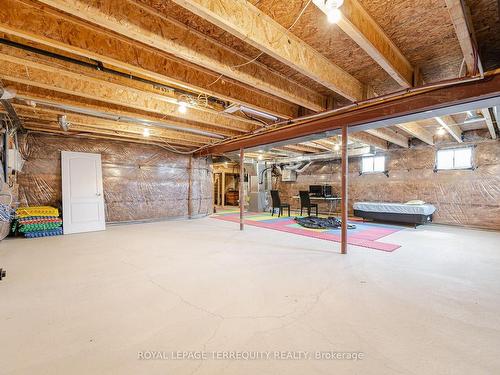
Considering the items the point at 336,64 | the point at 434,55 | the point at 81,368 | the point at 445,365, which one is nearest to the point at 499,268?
the point at 445,365

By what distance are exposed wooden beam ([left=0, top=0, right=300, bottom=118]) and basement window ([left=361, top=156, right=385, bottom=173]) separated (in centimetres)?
609

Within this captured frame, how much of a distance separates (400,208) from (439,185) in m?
1.42

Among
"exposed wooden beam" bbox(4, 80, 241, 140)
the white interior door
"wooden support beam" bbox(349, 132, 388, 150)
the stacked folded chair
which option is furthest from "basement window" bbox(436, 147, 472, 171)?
the stacked folded chair

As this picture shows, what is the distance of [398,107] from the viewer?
293cm

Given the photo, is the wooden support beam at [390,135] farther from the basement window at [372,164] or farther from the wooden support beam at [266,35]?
the wooden support beam at [266,35]

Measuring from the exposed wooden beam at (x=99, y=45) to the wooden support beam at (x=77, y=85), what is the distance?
1.18 ft

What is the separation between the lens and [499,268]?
2734mm

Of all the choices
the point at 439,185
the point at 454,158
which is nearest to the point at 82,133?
the point at 439,185

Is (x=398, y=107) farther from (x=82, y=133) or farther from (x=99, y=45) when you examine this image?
(x=82, y=133)

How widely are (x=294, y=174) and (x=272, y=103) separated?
20.7 feet

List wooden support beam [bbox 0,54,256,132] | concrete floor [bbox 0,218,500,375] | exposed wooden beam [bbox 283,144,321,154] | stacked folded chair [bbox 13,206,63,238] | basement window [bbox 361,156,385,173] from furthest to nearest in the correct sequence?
basement window [bbox 361,156,385,173] < exposed wooden beam [bbox 283,144,321,154] < stacked folded chair [bbox 13,206,63,238] < wooden support beam [bbox 0,54,256,132] < concrete floor [bbox 0,218,500,375]

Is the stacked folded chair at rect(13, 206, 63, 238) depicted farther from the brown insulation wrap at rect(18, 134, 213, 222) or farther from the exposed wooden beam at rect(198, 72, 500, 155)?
the exposed wooden beam at rect(198, 72, 500, 155)

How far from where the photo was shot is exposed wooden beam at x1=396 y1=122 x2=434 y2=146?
14.9 ft

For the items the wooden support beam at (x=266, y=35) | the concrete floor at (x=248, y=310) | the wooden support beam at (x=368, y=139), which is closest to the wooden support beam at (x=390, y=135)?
the wooden support beam at (x=368, y=139)
